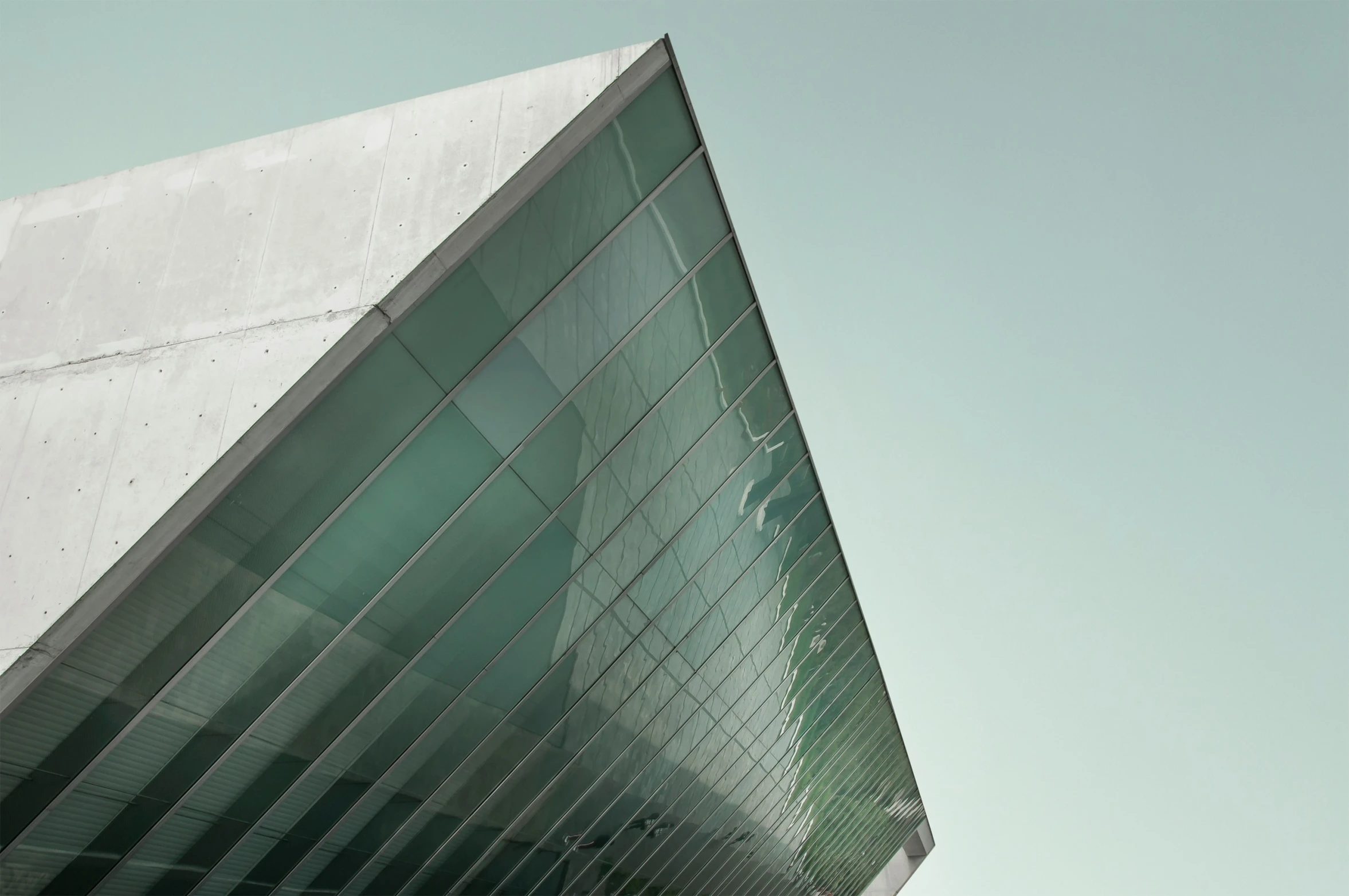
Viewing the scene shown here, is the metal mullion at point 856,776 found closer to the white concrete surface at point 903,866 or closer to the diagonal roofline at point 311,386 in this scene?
the white concrete surface at point 903,866

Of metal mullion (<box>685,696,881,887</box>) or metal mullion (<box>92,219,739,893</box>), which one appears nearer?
metal mullion (<box>92,219,739,893</box>)

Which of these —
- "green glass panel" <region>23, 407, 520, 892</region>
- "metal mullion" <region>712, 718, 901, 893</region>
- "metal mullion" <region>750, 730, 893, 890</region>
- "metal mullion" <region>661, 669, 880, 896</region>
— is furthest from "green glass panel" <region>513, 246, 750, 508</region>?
"metal mullion" <region>750, 730, 893, 890</region>

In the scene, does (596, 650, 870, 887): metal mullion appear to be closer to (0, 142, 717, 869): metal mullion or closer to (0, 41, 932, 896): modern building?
(0, 41, 932, 896): modern building

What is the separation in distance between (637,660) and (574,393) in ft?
21.7

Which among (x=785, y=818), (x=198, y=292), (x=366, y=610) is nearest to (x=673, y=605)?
(x=366, y=610)

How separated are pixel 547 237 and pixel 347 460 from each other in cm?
281

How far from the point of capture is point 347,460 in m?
9.04

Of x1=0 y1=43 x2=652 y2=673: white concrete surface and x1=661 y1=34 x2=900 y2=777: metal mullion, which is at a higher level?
x1=661 y1=34 x2=900 y2=777: metal mullion

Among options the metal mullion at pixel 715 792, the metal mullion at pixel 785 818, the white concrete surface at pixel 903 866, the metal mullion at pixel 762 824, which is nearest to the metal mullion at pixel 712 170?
the metal mullion at pixel 715 792

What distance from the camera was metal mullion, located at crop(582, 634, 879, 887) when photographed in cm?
2136

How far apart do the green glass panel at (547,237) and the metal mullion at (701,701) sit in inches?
398

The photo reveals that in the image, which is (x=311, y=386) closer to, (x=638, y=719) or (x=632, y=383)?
(x=632, y=383)

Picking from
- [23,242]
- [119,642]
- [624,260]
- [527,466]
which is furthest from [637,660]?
[23,242]

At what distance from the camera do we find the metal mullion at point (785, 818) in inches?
1123
